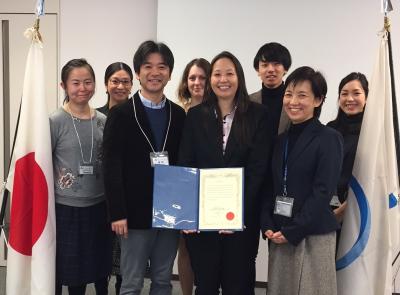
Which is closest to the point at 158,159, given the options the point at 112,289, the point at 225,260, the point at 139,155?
the point at 139,155

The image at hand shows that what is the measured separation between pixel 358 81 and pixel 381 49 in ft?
0.91

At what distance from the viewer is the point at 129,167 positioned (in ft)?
6.38

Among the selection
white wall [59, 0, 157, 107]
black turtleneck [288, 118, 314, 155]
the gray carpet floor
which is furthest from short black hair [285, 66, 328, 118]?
the gray carpet floor

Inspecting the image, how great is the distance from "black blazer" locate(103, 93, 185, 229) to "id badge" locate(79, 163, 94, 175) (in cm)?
19

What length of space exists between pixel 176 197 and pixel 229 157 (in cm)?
33

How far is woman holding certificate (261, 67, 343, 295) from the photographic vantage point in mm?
1739

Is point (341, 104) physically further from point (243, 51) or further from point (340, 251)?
point (243, 51)

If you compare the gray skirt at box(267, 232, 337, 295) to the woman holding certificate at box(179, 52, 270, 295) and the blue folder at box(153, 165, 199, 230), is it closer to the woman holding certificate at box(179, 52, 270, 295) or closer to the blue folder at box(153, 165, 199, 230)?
the woman holding certificate at box(179, 52, 270, 295)

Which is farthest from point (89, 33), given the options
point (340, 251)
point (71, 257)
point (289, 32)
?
point (340, 251)

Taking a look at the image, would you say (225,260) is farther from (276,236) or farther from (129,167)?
(129,167)

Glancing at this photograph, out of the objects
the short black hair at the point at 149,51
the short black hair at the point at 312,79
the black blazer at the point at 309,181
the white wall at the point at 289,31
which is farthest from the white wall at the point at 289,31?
the black blazer at the point at 309,181

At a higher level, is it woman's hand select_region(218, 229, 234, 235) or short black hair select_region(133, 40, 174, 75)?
short black hair select_region(133, 40, 174, 75)

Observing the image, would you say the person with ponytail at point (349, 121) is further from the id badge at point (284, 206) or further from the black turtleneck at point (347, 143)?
the id badge at point (284, 206)

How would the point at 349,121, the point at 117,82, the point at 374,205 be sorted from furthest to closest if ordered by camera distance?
the point at 117,82
the point at 349,121
the point at 374,205
